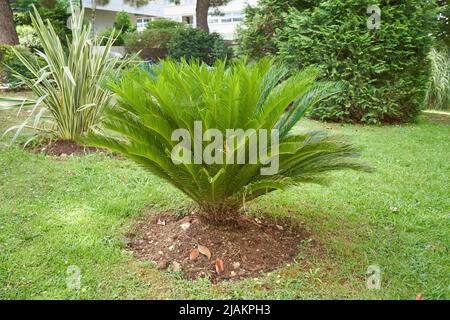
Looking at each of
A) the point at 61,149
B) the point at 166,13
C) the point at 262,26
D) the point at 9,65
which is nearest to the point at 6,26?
the point at 9,65

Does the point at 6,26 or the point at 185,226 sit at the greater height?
the point at 6,26

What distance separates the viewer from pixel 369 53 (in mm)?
7117

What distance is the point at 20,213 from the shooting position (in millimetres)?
3223

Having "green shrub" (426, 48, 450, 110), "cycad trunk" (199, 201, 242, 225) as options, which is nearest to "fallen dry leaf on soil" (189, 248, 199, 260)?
"cycad trunk" (199, 201, 242, 225)

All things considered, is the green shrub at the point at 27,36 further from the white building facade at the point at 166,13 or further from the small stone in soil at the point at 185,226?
the small stone in soil at the point at 185,226

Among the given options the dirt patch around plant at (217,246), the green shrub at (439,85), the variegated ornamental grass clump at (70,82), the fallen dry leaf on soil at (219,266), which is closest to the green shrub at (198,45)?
the green shrub at (439,85)

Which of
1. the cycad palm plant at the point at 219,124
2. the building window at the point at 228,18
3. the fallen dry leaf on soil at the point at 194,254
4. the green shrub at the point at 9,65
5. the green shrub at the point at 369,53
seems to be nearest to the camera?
the cycad palm plant at the point at 219,124

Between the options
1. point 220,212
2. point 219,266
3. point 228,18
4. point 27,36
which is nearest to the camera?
point 219,266

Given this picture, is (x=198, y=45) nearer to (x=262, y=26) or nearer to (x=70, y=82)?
(x=262, y=26)

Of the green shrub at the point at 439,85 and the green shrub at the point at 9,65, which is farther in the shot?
the green shrub at the point at 439,85

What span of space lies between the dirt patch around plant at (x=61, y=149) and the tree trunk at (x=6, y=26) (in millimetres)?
6639

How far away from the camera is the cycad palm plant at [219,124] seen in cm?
227

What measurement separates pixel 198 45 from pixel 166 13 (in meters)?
25.7
